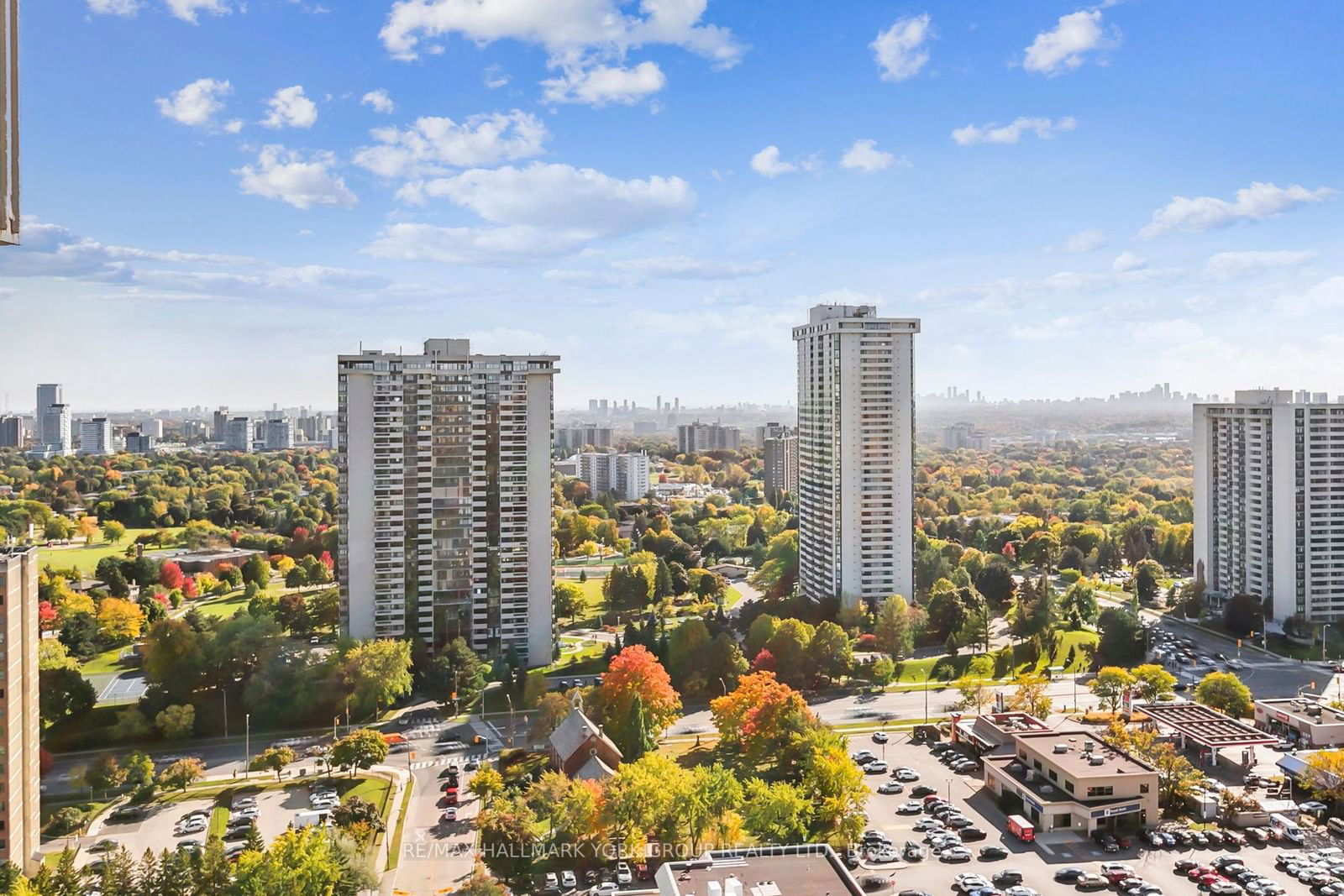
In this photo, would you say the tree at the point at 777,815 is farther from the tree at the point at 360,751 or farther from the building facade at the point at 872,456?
the building facade at the point at 872,456

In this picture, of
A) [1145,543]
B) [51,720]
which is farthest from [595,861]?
[1145,543]

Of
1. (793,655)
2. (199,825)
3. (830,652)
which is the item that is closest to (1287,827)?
(830,652)

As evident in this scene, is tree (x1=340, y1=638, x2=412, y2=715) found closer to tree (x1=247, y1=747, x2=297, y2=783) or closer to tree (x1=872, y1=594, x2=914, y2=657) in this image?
tree (x1=247, y1=747, x2=297, y2=783)

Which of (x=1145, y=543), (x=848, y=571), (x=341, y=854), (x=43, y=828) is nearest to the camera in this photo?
(x=341, y=854)

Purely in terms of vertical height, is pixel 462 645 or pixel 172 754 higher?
pixel 462 645

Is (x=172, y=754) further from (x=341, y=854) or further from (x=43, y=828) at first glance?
(x=341, y=854)

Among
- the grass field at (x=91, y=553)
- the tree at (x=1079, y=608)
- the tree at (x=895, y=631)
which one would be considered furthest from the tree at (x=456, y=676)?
the grass field at (x=91, y=553)

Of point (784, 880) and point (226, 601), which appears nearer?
point (784, 880)
